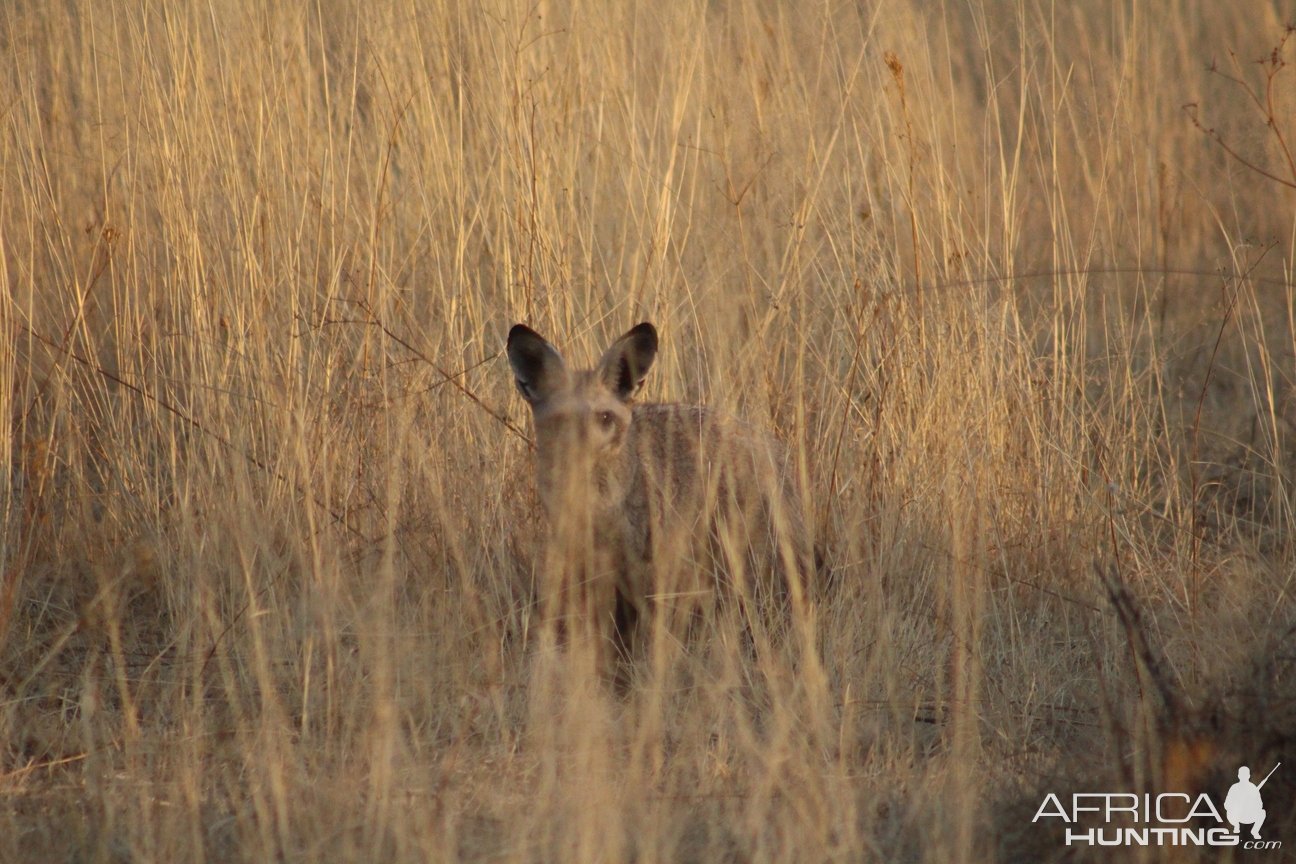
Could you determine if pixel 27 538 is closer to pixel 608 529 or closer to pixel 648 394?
pixel 608 529

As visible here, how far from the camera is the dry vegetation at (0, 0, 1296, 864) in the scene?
325 cm

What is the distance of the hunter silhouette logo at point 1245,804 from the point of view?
2.90 meters

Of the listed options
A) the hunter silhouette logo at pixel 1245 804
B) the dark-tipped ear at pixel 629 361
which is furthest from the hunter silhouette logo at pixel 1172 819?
the dark-tipped ear at pixel 629 361

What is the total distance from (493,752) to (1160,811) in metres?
1.60

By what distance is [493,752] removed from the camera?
3576 mm

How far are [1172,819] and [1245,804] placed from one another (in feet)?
0.49

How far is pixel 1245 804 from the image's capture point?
9.55 feet

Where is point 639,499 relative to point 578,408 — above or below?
below

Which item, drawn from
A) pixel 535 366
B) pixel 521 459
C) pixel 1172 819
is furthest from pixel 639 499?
pixel 1172 819

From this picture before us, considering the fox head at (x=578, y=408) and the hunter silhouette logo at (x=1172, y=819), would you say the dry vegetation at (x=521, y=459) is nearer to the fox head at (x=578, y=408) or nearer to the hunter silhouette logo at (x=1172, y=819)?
the hunter silhouette logo at (x=1172, y=819)

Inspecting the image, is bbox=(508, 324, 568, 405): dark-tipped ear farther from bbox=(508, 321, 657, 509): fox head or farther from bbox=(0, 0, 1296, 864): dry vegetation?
bbox=(0, 0, 1296, 864): dry vegetation

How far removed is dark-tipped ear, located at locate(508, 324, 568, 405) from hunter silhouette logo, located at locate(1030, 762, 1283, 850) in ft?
6.53

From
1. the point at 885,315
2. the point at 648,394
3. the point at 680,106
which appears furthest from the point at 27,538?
the point at 885,315

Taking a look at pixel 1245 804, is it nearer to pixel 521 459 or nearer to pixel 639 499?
pixel 639 499
